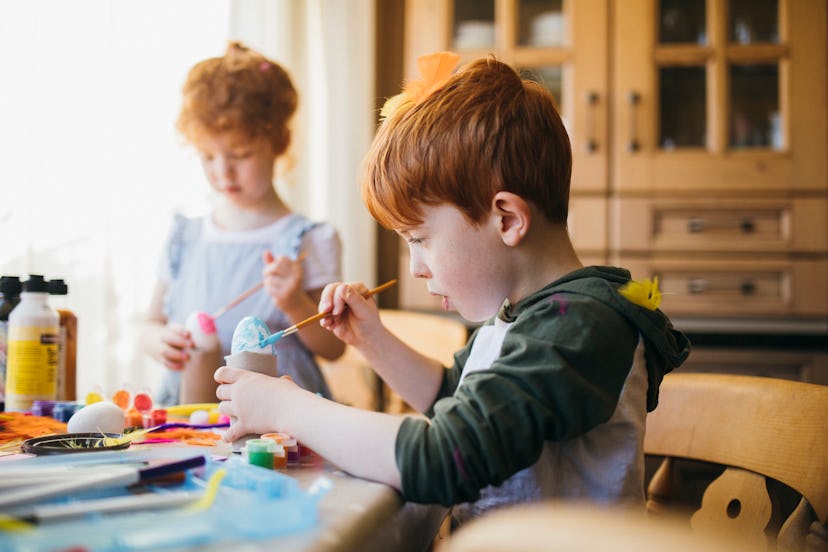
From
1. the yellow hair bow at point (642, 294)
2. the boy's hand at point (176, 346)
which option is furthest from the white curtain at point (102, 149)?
the yellow hair bow at point (642, 294)

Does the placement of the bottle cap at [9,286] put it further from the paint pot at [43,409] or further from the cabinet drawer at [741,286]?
the cabinet drawer at [741,286]

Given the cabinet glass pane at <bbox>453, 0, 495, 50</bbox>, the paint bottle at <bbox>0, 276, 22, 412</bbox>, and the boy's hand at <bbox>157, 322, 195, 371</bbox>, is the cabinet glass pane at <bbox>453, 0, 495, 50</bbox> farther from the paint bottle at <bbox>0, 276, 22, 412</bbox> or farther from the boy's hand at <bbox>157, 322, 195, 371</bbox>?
the paint bottle at <bbox>0, 276, 22, 412</bbox>

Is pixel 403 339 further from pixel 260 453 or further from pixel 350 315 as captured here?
pixel 260 453

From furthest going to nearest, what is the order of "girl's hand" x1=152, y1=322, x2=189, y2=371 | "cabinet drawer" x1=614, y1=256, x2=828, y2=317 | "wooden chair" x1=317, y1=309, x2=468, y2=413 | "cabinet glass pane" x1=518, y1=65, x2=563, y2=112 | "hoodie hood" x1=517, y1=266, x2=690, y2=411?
1. "cabinet glass pane" x1=518, y1=65, x2=563, y2=112
2. "cabinet drawer" x1=614, y1=256, x2=828, y2=317
3. "wooden chair" x1=317, y1=309, x2=468, y2=413
4. "girl's hand" x1=152, y1=322, x2=189, y2=371
5. "hoodie hood" x1=517, y1=266, x2=690, y2=411

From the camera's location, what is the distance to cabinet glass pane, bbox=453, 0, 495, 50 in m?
2.31

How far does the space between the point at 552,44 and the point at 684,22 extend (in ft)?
1.21

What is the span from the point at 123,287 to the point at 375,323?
840 millimetres

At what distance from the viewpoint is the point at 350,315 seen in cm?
95

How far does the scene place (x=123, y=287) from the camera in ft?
5.24

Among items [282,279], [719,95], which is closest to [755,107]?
[719,95]

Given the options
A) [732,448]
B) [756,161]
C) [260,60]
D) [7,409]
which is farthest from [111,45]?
[756,161]

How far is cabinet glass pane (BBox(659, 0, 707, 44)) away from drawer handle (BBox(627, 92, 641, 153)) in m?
0.19

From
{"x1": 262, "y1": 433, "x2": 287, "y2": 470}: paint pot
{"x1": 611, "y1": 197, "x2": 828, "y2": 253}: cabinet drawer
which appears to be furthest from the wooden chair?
{"x1": 611, "y1": 197, "x2": 828, "y2": 253}: cabinet drawer

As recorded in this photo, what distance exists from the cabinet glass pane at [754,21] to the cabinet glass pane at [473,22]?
67 cm
